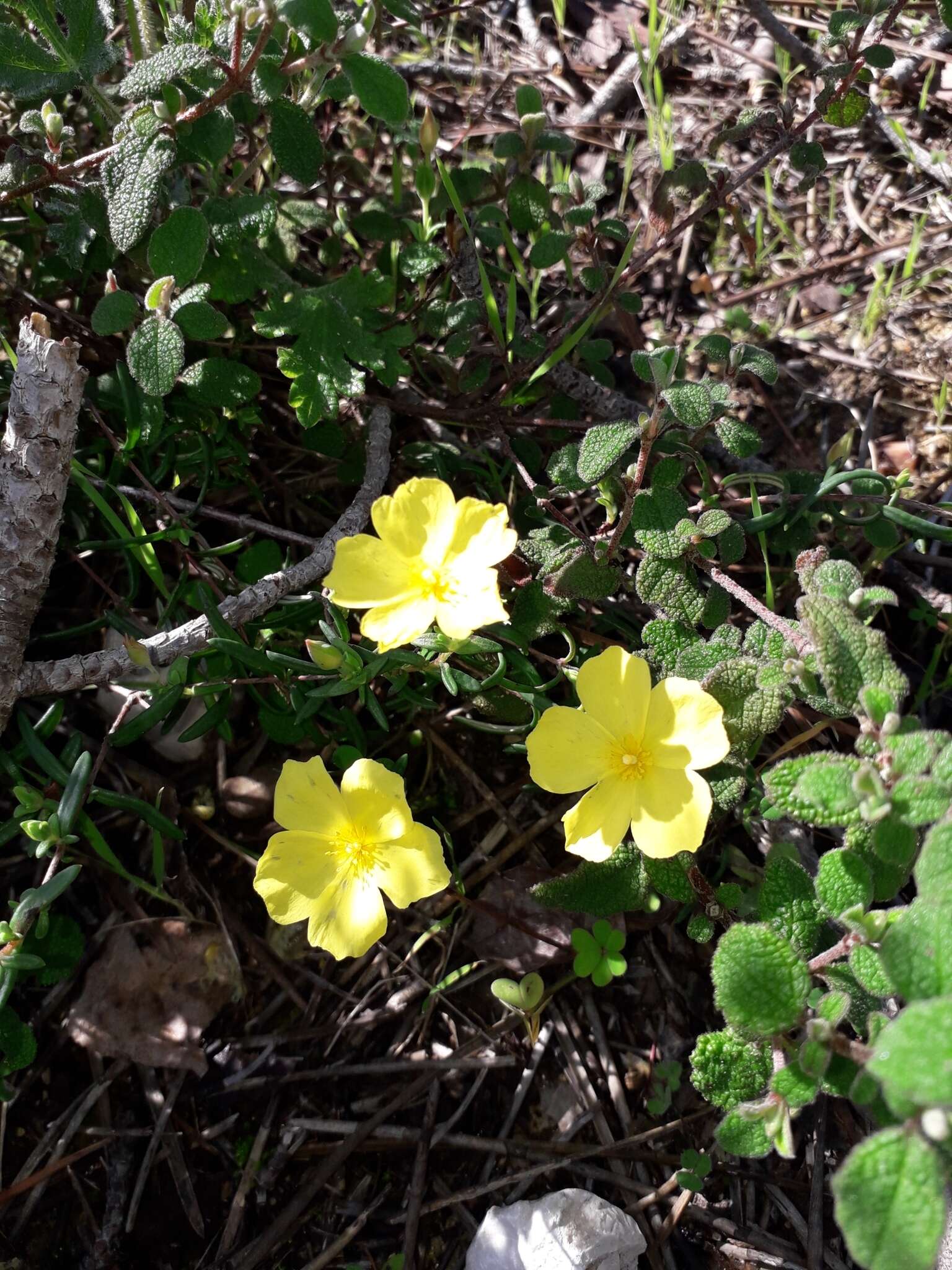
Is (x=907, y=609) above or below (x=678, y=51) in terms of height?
below

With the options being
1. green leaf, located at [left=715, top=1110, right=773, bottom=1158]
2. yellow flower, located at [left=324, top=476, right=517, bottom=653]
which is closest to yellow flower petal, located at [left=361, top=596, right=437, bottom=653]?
yellow flower, located at [left=324, top=476, right=517, bottom=653]

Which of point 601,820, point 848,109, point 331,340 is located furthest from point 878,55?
point 601,820

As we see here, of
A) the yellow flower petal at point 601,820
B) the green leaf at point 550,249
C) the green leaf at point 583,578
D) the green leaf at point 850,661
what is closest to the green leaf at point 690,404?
the green leaf at point 583,578

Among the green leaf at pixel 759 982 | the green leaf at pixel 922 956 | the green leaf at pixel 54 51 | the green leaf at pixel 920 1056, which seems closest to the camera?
the green leaf at pixel 920 1056

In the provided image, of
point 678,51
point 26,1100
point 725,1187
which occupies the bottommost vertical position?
point 725,1187

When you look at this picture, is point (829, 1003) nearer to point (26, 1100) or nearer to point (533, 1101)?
point (533, 1101)

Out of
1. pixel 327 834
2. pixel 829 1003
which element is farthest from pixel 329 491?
pixel 829 1003

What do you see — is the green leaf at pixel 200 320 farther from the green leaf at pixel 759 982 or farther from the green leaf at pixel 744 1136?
the green leaf at pixel 744 1136

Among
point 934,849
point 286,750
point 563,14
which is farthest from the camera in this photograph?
point 563,14
